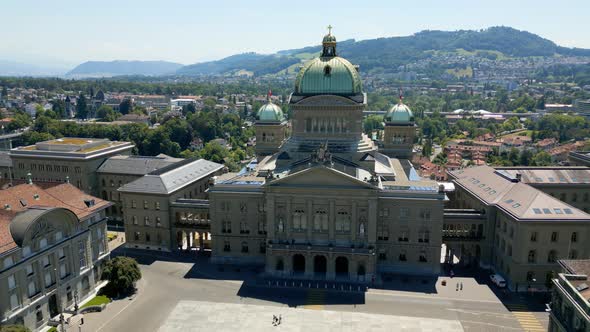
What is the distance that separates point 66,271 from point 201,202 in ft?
101

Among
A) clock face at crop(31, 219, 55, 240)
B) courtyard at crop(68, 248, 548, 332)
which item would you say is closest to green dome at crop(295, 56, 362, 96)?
courtyard at crop(68, 248, 548, 332)

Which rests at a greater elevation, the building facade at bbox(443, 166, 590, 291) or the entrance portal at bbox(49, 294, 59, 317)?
the building facade at bbox(443, 166, 590, 291)

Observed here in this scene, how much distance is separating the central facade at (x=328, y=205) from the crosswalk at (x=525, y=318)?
614 inches

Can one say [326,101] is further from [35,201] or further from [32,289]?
[32,289]

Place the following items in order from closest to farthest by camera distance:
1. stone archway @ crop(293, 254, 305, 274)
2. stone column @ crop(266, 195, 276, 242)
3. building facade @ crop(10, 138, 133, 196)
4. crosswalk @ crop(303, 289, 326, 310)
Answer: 1. crosswalk @ crop(303, 289, 326, 310)
2. stone column @ crop(266, 195, 276, 242)
3. stone archway @ crop(293, 254, 305, 274)
4. building facade @ crop(10, 138, 133, 196)

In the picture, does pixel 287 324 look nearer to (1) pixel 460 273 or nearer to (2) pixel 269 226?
(2) pixel 269 226

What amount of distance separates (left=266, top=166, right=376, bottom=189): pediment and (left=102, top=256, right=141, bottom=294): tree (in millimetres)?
27921

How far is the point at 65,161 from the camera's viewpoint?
117 metres

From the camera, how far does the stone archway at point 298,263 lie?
283 ft

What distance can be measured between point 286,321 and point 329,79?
5073cm

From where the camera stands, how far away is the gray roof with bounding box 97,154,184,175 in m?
116

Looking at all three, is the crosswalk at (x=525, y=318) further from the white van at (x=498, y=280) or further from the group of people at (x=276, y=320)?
the group of people at (x=276, y=320)

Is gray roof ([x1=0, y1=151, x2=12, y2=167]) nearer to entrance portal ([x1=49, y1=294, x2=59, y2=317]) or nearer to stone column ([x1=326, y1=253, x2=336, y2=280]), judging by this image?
entrance portal ([x1=49, y1=294, x2=59, y2=317])

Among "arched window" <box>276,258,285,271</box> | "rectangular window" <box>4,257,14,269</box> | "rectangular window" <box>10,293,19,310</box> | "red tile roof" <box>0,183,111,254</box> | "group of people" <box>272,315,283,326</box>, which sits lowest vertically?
"group of people" <box>272,315,283,326</box>
